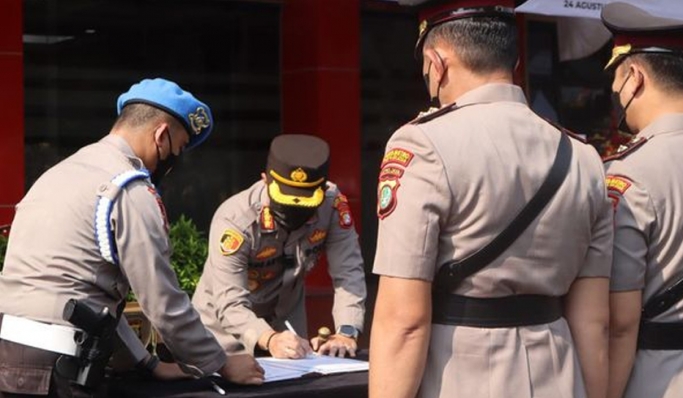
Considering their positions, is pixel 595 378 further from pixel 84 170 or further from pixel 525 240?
pixel 84 170

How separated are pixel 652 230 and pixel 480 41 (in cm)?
71

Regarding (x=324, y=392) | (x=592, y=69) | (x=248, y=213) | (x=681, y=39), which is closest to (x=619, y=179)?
(x=681, y=39)

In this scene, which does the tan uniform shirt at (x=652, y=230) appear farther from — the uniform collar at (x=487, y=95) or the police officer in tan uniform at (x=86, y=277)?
the police officer in tan uniform at (x=86, y=277)

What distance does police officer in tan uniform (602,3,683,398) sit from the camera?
292 centimetres

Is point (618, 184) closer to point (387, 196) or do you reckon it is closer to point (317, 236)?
point (387, 196)

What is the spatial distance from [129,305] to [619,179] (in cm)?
265

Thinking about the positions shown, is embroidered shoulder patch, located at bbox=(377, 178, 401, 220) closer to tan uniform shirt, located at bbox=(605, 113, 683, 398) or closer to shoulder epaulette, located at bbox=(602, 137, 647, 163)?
tan uniform shirt, located at bbox=(605, 113, 683, 398)

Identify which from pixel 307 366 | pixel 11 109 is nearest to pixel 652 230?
pixel 307 366

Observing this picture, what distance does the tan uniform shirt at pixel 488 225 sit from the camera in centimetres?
255

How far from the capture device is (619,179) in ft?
9.95

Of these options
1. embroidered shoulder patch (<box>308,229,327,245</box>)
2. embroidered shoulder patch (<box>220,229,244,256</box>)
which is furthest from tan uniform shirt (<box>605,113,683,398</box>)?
embroidered shoulder patch (<box>308,229,327,245</box>)

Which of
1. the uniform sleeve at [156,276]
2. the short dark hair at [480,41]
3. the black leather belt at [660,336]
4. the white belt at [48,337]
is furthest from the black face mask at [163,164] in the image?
the black leather belt at [660,336]

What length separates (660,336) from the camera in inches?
120

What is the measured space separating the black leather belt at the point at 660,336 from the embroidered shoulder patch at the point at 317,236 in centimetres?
212
